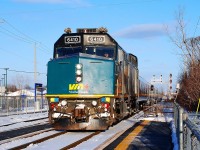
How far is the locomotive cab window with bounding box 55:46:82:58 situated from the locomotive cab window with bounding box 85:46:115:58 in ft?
1.28

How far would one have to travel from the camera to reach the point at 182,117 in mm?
8797

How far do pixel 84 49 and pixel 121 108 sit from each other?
11.7 feet

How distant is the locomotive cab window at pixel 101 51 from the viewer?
15938mm

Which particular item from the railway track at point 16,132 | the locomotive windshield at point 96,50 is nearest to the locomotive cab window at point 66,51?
the locomotive windshield at point 96,50

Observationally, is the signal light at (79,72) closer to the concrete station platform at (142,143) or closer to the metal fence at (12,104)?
the concrete station platform at (142,143)

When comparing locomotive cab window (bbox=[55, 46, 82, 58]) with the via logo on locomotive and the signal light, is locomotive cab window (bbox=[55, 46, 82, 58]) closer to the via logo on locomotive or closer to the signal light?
the signal light

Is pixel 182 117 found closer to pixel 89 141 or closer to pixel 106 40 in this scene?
pixel 89 141

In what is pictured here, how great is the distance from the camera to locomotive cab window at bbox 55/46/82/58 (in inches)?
635

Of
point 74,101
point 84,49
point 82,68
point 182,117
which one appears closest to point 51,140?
point 74,101

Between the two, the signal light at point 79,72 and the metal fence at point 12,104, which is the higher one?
the signal light at point 79,72

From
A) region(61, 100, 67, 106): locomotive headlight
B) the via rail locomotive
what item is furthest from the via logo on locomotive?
region(61, 100, 67, 106): locomotive headlight

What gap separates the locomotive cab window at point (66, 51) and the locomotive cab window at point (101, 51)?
39 cm

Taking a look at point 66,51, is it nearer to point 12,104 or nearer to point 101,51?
point 101,51

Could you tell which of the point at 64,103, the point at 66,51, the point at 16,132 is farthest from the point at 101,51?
the point at 16,132
